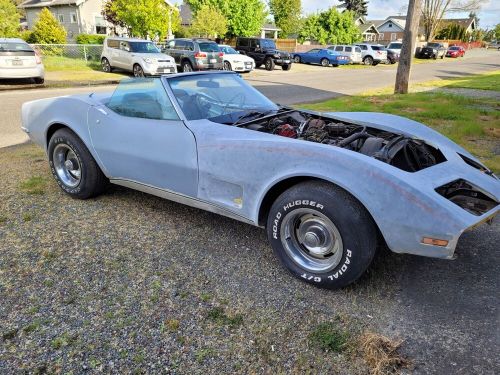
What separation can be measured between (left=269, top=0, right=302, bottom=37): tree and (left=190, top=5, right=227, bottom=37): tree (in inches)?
874

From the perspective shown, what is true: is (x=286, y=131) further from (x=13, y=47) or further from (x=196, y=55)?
(x=196, y=55)

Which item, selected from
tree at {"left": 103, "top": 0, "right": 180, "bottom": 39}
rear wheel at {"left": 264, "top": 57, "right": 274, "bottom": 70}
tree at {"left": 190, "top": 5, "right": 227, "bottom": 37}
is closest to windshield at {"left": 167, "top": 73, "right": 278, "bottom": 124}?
tree at {"left": 103, "top": 0, "right": 180, "bottom": 39}

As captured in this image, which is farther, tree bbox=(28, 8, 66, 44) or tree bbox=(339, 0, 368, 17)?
tree bbox=(339, 0, 368, 17)

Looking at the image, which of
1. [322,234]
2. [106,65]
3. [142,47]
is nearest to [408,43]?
[142,47]

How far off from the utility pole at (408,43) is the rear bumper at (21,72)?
12053 millimetres

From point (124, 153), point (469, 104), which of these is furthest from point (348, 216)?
point (469, 104)

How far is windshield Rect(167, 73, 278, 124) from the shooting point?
363cm

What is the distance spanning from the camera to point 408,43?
1320cm

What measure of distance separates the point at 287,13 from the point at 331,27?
8.09 m

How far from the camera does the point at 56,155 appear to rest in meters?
4.45

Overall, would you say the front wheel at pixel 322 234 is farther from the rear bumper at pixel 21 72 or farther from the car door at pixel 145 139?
the rear bumper at pixel 21 72

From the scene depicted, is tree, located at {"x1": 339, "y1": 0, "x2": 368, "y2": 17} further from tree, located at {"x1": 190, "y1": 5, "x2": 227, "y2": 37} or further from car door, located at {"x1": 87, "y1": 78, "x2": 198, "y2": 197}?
car door, located at {"x1": 87, "y1": 78, "x2": 198, "y2": 197}

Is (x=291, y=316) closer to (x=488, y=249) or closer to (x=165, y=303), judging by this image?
(x=165, y=303)

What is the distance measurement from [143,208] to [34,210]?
40.9 inches
